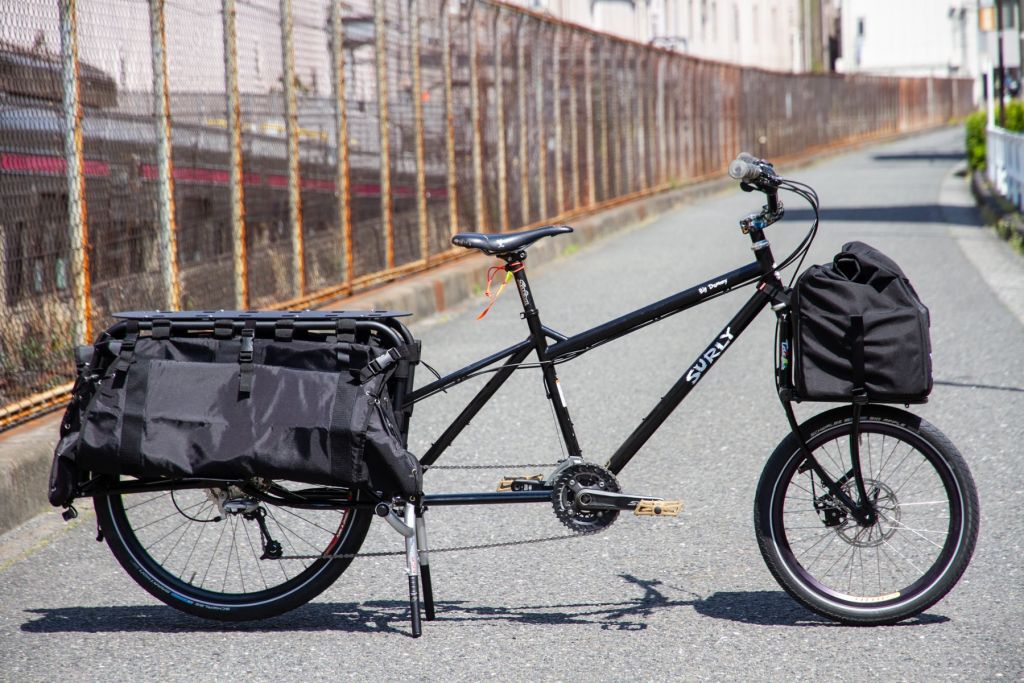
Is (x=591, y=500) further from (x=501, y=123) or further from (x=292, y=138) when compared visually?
(x=501, y=123)

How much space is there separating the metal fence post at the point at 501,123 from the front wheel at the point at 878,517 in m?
10.3

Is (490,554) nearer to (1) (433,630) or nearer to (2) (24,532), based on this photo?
(1) (433,630)

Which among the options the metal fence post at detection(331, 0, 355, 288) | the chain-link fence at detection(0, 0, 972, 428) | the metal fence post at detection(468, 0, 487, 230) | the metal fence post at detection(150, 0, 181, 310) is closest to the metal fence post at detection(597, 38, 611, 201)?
the chain-link fence at detection(0, 0, 972, 428)

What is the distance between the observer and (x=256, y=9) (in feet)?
30.3

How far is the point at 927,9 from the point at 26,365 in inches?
3014

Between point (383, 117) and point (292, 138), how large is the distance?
1.70 meters

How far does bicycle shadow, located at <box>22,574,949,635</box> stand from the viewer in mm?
4301

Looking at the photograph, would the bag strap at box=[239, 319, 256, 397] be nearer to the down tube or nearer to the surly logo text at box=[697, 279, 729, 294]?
the down tube

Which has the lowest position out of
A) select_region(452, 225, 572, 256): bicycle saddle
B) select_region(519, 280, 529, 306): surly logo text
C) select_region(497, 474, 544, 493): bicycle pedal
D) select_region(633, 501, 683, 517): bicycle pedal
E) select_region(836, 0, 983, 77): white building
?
select_region(633, 501, 683, 517): bicycle pedal

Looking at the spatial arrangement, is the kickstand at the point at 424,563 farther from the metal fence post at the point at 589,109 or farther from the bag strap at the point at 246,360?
the metal fence post at the point at 589,109

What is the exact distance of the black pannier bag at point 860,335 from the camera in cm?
395

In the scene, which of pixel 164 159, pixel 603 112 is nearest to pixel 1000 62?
pixel 603 112

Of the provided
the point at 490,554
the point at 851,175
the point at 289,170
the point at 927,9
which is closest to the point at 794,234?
the point at 289,170

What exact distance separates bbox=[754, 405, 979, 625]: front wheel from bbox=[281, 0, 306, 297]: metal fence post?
610 cm
